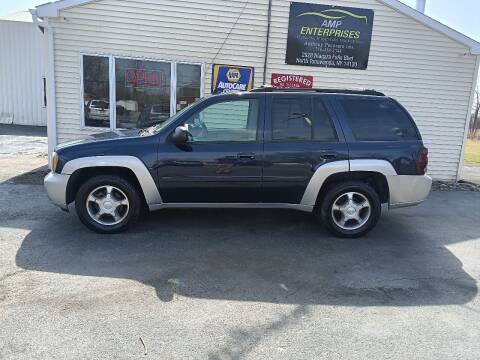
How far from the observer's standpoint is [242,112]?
526cm

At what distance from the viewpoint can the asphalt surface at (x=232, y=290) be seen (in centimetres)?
304

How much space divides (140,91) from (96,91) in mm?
941

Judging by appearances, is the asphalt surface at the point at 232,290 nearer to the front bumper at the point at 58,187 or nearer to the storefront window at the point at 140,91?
the front bumper at the point at 58,187

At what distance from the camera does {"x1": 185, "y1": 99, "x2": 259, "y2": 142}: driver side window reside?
5.13m

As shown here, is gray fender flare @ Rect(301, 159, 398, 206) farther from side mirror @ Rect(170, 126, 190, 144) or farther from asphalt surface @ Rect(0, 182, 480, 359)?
side mirror @ Rect(170, 126, 190, 144)

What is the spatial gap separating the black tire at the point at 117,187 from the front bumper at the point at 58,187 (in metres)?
0.16

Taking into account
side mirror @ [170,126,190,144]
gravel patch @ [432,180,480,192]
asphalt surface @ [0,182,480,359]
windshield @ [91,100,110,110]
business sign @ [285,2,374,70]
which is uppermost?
business sign @ [285,2,374,70]

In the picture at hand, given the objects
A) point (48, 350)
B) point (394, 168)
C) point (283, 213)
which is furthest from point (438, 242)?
point (48, 350)

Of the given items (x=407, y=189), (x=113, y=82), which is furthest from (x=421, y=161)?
(x=113, y=82)

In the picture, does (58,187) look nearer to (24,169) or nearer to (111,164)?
(111,164)

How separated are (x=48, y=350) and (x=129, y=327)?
0.57 meters

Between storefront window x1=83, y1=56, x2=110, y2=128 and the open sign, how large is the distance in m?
0.46

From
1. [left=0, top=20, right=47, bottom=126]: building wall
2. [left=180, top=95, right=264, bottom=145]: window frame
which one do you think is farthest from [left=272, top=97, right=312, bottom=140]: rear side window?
[left=0, top=20, right=47, bottom=126]: building wall

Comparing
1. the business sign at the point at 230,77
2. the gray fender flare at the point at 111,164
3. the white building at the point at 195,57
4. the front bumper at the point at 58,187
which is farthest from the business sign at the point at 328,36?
the front bumper at the point at 58,187
